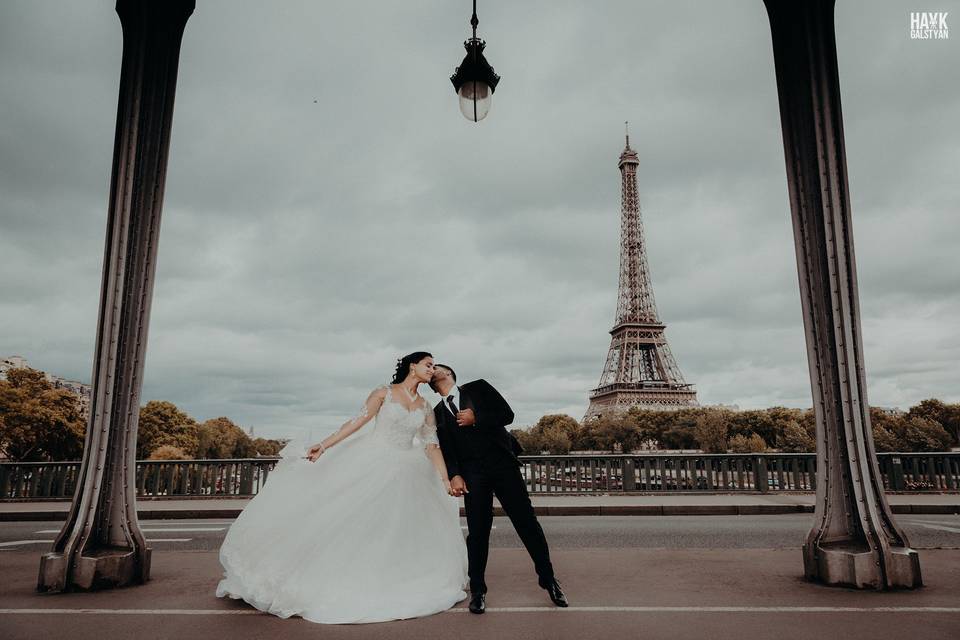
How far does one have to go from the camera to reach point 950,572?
5348 mm

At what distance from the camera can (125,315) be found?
17.4ft

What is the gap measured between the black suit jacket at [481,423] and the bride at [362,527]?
27cm

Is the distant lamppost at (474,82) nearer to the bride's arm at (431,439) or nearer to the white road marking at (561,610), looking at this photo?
the bride's arm at (431,439)

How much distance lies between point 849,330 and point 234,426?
102081 mm

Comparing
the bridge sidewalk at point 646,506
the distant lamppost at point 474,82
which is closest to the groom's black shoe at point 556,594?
the distant lamppost at point 474,82

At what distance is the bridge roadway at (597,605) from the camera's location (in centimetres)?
389

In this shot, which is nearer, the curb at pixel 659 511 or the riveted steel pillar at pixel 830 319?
the riveted steel pillar at pixel 830 319

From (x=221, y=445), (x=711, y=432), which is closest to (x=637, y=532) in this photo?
(x=711, y=432)

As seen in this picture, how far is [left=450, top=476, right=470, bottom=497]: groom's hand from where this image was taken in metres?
4.50

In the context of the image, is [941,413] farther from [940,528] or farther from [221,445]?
[221,445]

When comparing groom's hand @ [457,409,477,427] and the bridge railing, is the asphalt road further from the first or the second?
groom's hand @ [457,409,477,427]

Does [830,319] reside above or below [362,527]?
above

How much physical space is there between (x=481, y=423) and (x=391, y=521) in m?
1.02

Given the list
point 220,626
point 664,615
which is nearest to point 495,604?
point 664,615
